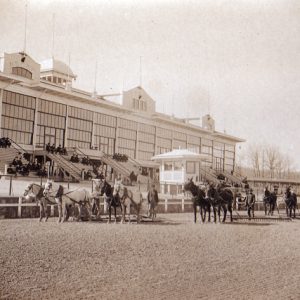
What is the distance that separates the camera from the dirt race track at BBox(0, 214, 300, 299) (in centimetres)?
732

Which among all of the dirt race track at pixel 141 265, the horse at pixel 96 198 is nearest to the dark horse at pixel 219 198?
the horse at pixel 96 198

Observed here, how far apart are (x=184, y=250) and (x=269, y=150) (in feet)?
229

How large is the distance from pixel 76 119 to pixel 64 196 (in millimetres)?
18585

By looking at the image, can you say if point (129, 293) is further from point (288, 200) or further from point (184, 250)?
point (288, 200)

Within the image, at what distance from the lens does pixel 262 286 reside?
7984 mm

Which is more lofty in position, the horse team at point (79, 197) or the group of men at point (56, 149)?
the group of men at point (56, 149)

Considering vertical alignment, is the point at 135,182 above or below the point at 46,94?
below

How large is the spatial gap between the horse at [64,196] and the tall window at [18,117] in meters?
13.2

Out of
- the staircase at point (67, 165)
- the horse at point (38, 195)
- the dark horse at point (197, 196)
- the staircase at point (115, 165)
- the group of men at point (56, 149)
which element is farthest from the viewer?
the staircase at point (115, 165)

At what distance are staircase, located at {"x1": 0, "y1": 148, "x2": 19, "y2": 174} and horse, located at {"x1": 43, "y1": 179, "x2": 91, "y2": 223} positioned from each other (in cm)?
993

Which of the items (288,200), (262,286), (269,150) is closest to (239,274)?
(262,286)

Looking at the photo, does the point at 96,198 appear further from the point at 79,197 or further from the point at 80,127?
the point at 80,127

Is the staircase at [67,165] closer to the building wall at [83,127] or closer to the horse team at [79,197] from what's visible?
the building wall at [83,127]

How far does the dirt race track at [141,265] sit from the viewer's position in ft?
24.0
